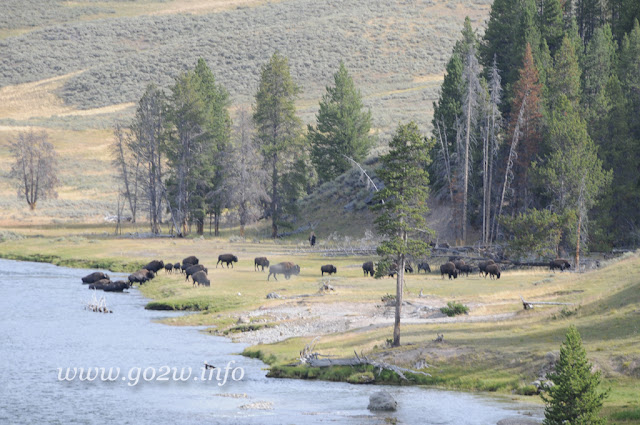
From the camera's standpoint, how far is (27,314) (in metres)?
44.5

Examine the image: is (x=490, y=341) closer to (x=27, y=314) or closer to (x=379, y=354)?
(x=379, y=354)

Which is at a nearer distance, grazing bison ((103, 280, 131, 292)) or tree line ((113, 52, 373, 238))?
grazing bison ((103, 280, 131, 292))

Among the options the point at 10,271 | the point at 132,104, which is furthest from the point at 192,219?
the point at 132,104

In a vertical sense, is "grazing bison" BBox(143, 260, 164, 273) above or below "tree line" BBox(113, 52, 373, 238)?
below

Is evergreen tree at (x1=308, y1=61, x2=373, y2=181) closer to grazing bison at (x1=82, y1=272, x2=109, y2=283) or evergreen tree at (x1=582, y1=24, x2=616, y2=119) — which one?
evergreen tree at (x1=582, y1=24, x2=616, y2=119)

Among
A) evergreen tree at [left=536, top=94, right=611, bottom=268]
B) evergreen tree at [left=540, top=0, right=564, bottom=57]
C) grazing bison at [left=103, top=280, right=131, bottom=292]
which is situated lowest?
grazing bison at [left=103, top=280, right=131, bottom=292]

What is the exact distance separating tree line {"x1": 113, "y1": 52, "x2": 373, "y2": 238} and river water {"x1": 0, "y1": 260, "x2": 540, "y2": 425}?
152 ft

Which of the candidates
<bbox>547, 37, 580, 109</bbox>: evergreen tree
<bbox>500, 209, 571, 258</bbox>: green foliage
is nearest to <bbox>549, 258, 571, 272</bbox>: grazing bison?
<bbox>500, 209, 571, 258</bbox>: green foliage

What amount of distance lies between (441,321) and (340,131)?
5540 cm

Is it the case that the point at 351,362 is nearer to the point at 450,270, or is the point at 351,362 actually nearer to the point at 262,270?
the point at 450,270

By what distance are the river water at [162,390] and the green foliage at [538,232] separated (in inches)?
1136

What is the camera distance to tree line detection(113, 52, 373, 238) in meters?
87.3

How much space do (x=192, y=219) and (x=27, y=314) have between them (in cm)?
4711

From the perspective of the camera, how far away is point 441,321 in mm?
37344
